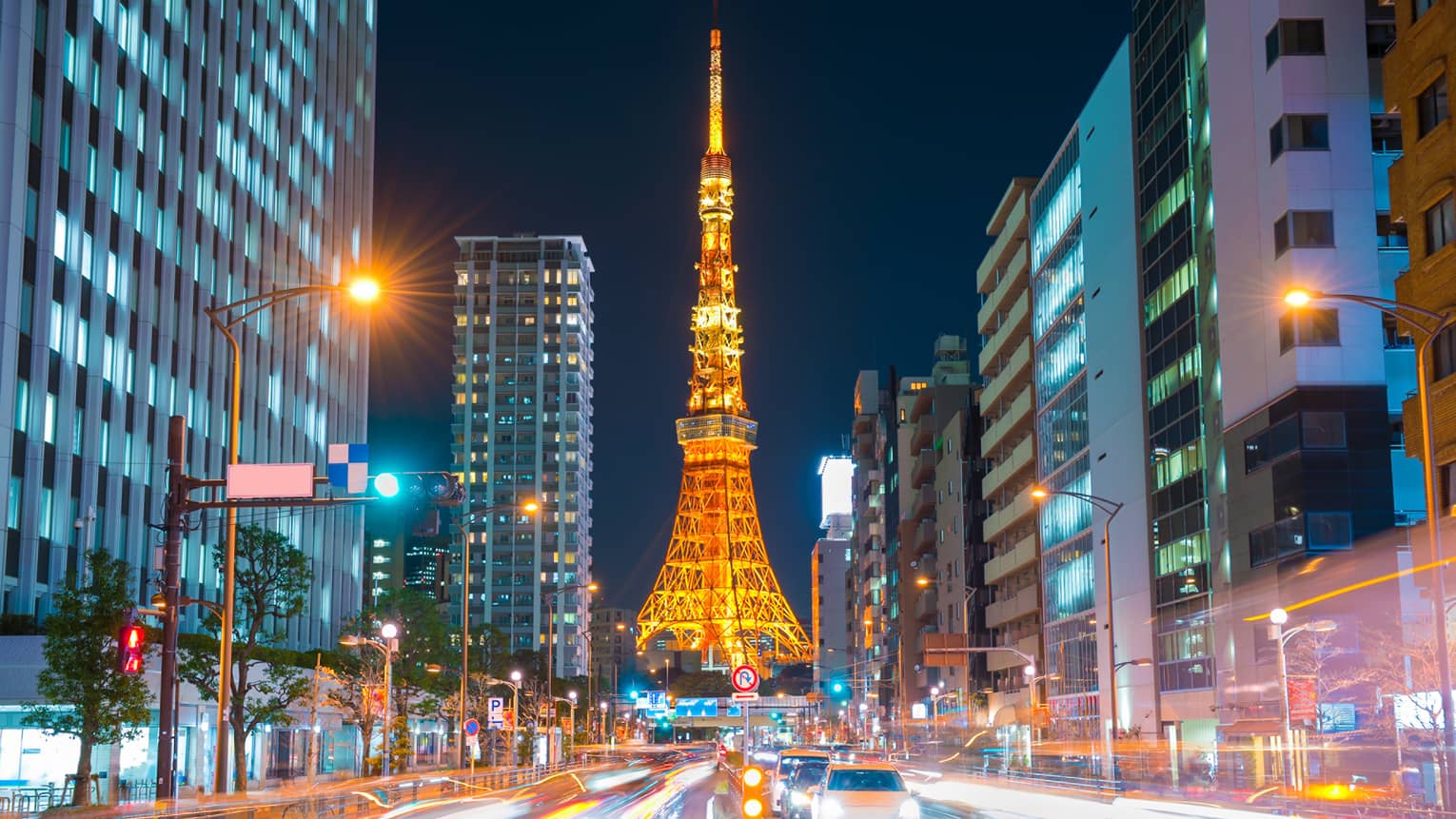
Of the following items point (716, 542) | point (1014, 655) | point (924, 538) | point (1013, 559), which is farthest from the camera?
A: point (716, 542)

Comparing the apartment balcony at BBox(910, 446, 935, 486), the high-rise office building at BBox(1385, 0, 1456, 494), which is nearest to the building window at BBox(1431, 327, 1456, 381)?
the high-rise office building at BBox(1385, 0, 1456, 494)

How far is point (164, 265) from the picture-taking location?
76.5 metres

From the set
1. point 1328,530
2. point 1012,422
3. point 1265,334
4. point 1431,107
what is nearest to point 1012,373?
point 1012,422

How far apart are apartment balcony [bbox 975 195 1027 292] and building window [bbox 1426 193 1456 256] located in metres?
60.2

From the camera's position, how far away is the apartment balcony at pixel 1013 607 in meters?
104

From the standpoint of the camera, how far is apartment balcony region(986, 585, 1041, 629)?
343 feet

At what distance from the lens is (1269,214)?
207ft

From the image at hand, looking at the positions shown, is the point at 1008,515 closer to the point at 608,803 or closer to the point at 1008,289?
the point at 1008,289

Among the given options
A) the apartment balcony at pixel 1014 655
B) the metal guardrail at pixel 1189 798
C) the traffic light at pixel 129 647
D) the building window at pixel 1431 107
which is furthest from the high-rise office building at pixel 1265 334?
the traffic light at pixel 129 647

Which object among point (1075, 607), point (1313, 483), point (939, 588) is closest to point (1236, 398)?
point (1313, 483)

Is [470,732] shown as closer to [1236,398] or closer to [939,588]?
[1236,398]

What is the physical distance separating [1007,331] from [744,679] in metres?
86.5

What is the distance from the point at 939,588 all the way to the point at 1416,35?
91.3m

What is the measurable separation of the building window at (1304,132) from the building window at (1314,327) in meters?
6.47
